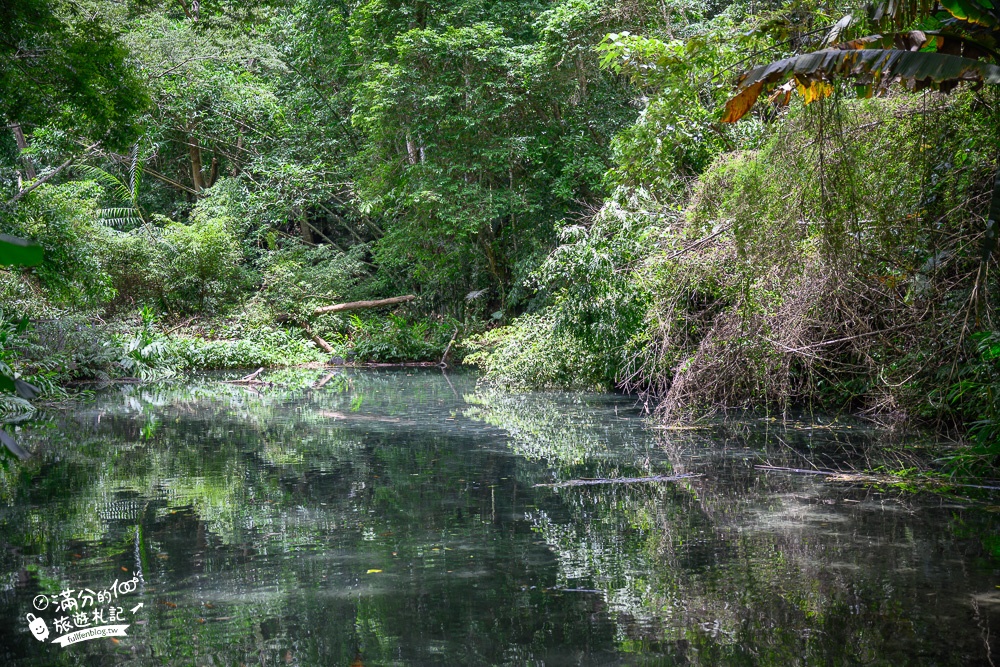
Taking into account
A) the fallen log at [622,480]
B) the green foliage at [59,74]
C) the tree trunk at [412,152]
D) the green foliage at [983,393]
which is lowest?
the fallen log at [622,480]

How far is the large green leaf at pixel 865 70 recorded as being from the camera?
5203mm

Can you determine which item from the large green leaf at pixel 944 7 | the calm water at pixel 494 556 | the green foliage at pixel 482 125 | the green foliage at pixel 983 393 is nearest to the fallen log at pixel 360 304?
the green foliage at pixel 482 125

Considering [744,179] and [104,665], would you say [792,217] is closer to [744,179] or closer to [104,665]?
[744,179]

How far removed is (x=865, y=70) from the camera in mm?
5660

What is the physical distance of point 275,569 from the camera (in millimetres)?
4680

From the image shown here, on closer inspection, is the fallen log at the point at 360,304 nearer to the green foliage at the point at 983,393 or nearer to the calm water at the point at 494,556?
the calm water at the point at 494,556

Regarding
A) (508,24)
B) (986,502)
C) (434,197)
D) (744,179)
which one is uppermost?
(508,24)

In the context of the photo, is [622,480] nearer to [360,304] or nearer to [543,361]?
[543,361]

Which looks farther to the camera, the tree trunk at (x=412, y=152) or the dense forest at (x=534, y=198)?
the tree trunk at (x=412, y=152)

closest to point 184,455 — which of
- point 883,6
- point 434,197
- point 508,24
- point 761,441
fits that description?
point 761,441

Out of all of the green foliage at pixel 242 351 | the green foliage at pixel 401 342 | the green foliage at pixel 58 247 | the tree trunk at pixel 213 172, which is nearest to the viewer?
the green foliage at pixel 58 247

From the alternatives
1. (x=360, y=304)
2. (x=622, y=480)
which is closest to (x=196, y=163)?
(x=360, y=304)

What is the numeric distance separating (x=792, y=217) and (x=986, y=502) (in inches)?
116
